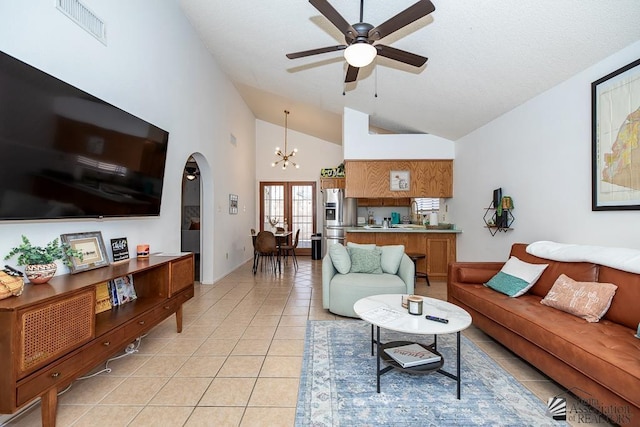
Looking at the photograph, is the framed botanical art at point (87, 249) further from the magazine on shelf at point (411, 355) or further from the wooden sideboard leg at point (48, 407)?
the magazine on shelf at point (411, 355)

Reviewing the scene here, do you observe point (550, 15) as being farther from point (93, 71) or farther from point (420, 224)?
point (420, 224)

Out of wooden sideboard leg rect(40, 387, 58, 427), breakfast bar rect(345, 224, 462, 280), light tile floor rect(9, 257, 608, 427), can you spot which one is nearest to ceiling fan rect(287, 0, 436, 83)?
light tile floor rect(9, 257, 608, 427)

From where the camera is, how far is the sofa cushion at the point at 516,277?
2.76 m

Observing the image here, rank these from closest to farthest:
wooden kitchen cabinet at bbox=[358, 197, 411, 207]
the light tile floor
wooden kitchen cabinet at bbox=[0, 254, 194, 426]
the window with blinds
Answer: wooden kitchen cabinet at bbox=[0, 254, 194, 426] → the light tile floor → the window with blinds → wooden kitchen cabinet at bbox=[358, 197, 411, 207]

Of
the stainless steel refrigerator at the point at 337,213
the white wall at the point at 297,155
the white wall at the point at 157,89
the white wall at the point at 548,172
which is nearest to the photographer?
the white wall at the point at 157,89

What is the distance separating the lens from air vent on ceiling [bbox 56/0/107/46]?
2258 millimetres

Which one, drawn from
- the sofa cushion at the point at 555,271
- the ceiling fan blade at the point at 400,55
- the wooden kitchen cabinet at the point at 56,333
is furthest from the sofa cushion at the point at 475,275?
the wooden kitchen cabinet at the point at 56,333

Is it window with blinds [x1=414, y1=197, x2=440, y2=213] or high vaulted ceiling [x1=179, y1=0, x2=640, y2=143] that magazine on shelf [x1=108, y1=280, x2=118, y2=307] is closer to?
high vaulted ceiling [x1=179, y1=0, x2=640, y2=143]

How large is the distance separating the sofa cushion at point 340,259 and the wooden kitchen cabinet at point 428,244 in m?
1.67

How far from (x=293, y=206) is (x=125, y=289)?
6.19 metres

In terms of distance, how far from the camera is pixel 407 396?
6.47 ft

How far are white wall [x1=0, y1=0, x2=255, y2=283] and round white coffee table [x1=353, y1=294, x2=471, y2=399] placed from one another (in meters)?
2.42

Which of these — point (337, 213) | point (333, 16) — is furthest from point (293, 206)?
point (333, 16)

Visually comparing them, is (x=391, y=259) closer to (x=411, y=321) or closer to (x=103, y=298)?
(x=411, y=321)
